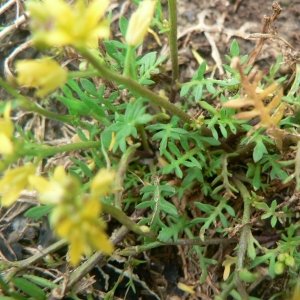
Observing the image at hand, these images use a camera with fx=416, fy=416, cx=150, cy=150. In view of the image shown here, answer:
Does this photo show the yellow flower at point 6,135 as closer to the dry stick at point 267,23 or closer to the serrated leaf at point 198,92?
the serrated leaf at point 198,92

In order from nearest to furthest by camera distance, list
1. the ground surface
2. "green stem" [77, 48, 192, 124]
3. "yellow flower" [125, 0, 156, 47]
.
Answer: "green stem" [77, 48, 192, 124] < "yellow flower" [125, 0, 156, 47] < the ground surface

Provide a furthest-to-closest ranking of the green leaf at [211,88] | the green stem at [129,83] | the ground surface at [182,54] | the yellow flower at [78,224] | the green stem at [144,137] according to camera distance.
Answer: the ground surface at [182,54] < the green stem at [144,137] < the green leaf at [211,88] < the green stem at [129,83] < the yellow flower at [78,224]

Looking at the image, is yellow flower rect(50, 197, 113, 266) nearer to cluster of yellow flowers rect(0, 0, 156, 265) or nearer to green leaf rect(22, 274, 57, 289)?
cluster of yellow flowers rect(0, 0, 156, 265)

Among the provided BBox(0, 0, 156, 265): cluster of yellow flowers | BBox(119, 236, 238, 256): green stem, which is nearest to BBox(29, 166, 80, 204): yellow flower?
BBox(0, 0, 156, 265): cluster of yellow flowers

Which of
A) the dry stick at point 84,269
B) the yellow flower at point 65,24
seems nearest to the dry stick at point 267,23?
the yellow flower at point 65,24

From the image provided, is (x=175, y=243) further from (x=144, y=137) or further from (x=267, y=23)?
(x=267, y=23)

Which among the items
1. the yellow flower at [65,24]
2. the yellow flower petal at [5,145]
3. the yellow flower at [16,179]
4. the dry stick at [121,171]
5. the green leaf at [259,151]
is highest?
the yellow flower at [65,24]

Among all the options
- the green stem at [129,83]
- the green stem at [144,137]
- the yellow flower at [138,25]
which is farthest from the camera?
the green stem at [144,137]

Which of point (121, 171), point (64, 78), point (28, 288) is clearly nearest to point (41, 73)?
point (64, 78)
